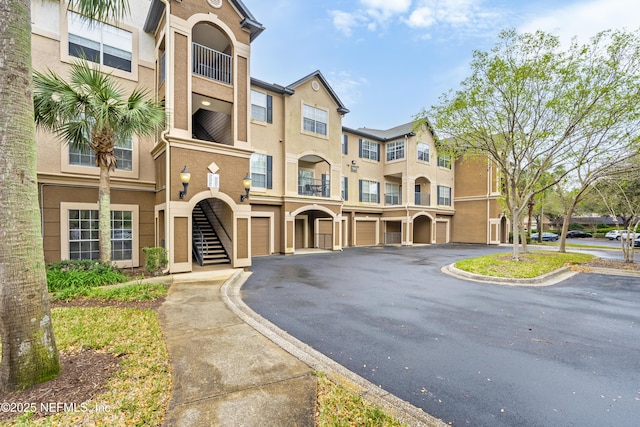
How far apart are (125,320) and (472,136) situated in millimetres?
15100

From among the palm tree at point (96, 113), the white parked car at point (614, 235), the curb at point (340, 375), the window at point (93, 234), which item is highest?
the palm tree at point (96, 113)

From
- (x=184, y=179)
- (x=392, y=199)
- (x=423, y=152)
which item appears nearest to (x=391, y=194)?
(x=392, y=199)

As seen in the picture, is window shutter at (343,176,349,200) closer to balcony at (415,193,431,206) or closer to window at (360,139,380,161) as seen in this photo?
window at (360,139,380,161)

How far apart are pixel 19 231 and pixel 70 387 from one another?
1767 mm

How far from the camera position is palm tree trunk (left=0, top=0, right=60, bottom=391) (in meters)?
2.85

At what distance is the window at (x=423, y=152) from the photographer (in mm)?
24172

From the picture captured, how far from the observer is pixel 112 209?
436 inches

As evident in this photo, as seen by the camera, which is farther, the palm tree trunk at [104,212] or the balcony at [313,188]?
Answer: the balcony at [313,188]

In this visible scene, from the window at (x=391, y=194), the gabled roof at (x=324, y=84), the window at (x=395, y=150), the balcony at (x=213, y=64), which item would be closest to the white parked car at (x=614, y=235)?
the window at (x=391, y=194)

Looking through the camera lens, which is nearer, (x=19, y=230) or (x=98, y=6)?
(x=19, y=230)

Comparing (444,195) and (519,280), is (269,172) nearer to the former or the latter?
(519,280)

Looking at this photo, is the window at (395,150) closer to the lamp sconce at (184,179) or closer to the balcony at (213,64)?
the balcony at (213,64)

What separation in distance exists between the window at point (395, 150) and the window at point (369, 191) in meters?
2.66

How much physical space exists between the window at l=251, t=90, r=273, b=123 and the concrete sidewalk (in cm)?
1275
